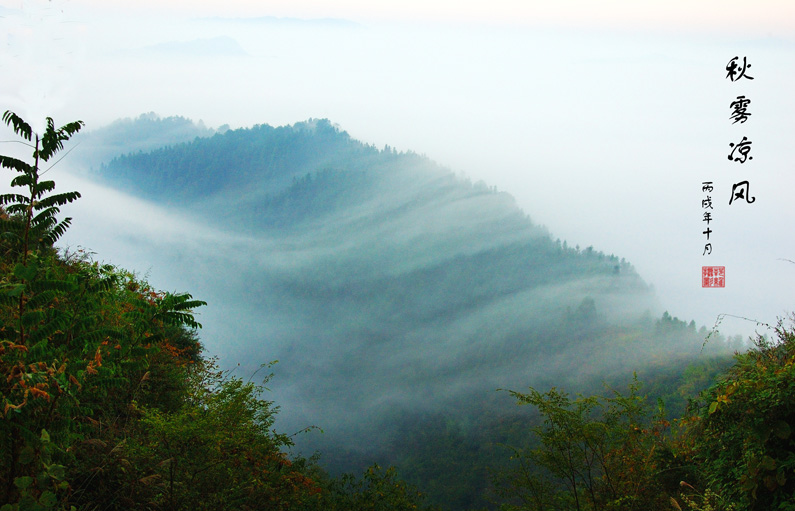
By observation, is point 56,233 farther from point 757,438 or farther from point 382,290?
point 382,290

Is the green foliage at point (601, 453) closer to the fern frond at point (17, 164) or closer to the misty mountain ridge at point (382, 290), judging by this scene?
the fern frond at point (17, 164)

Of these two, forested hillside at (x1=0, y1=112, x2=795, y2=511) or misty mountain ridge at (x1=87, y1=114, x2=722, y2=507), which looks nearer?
forested hillside at (x1=0, y1=112, x2=795, y2=511)

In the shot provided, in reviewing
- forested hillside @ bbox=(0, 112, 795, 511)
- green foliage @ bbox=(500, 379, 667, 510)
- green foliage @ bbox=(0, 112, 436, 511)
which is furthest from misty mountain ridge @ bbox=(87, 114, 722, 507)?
green foliage @ bbox=(0, 112, 436, 511)

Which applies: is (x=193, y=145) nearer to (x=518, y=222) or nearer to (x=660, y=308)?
(x=518, y=222)

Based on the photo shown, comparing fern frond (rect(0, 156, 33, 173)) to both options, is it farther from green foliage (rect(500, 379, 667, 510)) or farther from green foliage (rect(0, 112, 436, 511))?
green foliage (rect(500, 379, 667, 510))

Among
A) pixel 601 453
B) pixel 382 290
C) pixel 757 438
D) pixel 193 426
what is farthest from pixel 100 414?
pixel 382 290

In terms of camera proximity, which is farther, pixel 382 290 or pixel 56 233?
pixel 382 290

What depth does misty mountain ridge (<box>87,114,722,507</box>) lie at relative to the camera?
73.8 meters

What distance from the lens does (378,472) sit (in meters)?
11.1

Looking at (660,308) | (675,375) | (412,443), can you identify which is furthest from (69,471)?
(660,308)

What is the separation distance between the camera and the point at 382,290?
138 meters

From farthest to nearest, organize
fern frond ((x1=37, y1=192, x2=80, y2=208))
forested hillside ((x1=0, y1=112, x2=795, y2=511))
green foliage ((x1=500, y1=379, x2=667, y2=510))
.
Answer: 1. green foliage ((x1=500, y1=379, x2=667, y2=510))
2. fern frond ((x1=37, y1=192, x2=80, y2=208))
3. forested hillside ((x1=0, y1=112, x2=795, y2=511))

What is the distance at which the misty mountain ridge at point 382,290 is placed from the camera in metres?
73.8

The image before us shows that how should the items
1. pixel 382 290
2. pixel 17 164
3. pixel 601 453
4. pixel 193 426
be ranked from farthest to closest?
pixel 382 290, pixel 601 453, pixel 193 426, pixel 17 164
